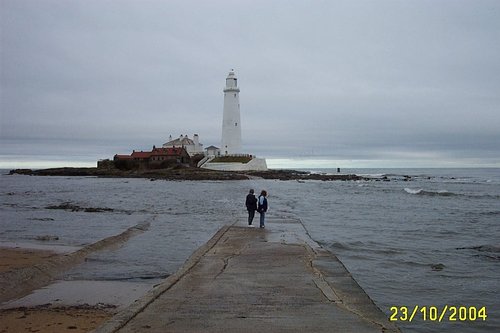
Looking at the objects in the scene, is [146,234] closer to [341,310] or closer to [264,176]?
[341,310]

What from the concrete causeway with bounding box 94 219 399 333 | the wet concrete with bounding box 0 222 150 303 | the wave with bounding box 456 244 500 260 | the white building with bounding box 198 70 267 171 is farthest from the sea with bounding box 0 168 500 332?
the white building with bounding box 198 70 267 171

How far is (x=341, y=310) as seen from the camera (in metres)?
6.64

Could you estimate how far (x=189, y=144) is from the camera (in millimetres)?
92250

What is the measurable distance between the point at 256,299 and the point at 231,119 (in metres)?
69.6

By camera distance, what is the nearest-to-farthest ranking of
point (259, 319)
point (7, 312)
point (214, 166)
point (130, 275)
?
point (259, 319) < point (7, 312) < point (130, 275) < point (214, 166)

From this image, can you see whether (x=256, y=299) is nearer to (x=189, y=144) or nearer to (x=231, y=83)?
(x=231, y=83)

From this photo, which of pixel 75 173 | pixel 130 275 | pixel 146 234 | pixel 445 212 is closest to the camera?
pixel 130 275

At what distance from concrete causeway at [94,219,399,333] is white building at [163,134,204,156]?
81.1m

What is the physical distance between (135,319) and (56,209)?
22618 millimetres

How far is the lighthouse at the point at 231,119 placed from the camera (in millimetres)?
76312

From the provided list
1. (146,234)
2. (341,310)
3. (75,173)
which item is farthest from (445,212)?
(75,173)

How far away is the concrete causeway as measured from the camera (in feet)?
19.5

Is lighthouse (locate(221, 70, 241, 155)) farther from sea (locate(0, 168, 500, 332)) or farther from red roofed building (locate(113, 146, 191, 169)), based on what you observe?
sea (locate(0, 168, 500, 332))

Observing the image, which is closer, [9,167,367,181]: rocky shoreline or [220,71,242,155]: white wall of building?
[9,167,367,181]: rocky shoreline
